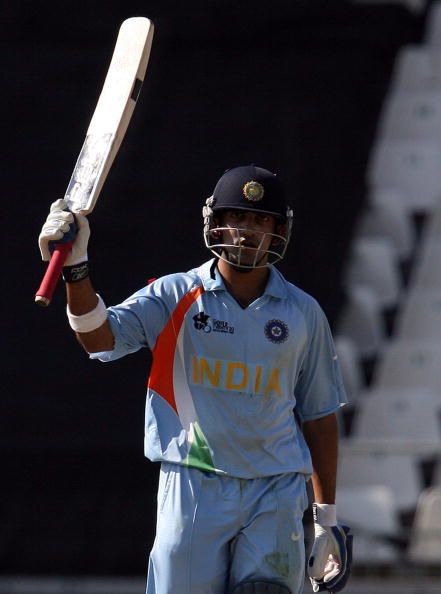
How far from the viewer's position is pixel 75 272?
3.46m

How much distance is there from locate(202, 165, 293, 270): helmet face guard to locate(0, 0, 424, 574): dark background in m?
2.39

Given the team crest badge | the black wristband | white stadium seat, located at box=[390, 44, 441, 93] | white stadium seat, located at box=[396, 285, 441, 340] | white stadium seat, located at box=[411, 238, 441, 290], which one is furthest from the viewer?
white stadium seat, located at box=[390, 44, 441, 93]

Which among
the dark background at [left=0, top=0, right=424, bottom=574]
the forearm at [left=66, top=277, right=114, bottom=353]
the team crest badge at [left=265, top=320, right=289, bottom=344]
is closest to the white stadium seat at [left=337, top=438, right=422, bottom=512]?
the dark background at [left=0, top=0, right=424, bottom=574]

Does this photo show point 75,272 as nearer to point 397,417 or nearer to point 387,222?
point 397,417

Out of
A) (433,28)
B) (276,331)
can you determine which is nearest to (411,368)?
(433,28)

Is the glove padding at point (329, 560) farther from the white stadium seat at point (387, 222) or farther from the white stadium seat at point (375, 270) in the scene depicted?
the white stadium seat at point (387, 222)

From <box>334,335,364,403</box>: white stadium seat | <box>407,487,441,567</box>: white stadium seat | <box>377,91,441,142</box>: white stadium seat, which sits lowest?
<box>407,487,441,567</box>: white stadium seat

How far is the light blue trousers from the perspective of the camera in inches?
140

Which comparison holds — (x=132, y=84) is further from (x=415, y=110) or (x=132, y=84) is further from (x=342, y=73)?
(x=415, y=110)

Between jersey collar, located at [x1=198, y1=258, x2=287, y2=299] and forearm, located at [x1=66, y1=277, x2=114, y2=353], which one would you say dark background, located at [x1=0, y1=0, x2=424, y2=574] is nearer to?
jersey collar, located at [x1=198, y1=258, x2=287, y2=299]

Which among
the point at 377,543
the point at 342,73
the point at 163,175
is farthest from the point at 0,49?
the point at 377,543

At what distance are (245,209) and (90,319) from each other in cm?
45

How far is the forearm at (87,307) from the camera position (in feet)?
11.4

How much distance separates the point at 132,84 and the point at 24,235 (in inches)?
104
